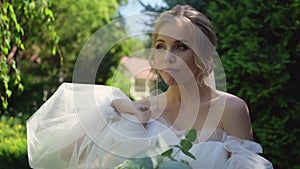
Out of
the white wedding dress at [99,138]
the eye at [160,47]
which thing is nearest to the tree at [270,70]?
the white wedding dress at [99,138]

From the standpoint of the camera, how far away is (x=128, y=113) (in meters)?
1.59

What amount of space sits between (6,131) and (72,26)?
764 cm

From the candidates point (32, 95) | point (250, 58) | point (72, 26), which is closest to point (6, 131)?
point (250, 58)

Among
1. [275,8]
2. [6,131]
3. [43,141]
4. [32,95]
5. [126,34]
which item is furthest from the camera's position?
[32,95]

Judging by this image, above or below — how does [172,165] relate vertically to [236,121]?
above

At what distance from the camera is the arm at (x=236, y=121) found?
167 centimetres

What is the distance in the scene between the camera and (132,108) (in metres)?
1.58

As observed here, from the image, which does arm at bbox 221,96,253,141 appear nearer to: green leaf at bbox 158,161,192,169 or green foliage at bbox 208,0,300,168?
green leaf at bbox 158,161,192,169

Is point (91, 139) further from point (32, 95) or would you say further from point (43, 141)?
point (32, 95)

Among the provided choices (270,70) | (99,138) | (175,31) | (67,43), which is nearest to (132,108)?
(99,138)

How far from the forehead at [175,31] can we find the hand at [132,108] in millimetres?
236

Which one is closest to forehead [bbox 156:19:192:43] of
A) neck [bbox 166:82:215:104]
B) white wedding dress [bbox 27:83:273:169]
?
neck [bbox 166:82:215:104]

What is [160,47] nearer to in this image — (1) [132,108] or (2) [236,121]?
(1) [132,108]

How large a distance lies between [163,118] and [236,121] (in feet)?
0.83
